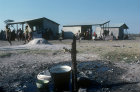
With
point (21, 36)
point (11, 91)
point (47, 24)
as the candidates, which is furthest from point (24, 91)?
point (47, 24)

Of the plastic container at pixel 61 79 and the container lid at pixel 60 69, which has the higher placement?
the container lid at pixel 60 69

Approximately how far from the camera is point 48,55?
1190 cm

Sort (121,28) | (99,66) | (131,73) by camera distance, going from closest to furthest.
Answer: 1. (131,73)
2. (99,66)
3. (121,28)

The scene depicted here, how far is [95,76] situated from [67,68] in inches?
63.3

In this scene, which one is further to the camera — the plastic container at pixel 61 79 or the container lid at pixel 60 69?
the container lid at pixel 60 69

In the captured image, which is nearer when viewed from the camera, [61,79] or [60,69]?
[61,79]

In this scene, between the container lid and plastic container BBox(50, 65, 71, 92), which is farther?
the container lid

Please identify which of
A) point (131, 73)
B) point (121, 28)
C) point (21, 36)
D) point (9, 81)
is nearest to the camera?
point (9, 81)

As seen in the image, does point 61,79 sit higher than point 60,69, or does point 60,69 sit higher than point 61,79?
point 60,69

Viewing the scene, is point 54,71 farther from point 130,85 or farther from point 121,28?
point 121,28

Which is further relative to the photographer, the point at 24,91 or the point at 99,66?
the point at 99,66

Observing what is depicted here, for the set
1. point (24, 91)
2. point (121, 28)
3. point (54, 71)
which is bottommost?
point (24, 91)

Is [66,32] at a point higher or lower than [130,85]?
higher

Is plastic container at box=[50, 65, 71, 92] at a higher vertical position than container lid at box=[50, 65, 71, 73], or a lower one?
lower
